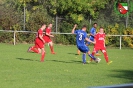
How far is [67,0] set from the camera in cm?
3756

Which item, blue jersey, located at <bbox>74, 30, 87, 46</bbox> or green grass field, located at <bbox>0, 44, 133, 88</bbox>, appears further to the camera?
blue jersey, located at <bbox>74, 30, 87, 46</bbox>

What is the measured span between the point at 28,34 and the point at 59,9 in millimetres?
3364

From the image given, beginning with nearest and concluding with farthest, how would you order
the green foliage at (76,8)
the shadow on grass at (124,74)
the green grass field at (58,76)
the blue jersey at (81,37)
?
the green grass field at (58,76) < the shadow on grass at (124,74) < the blue jersey at (81,37) < the green foliage at (76,8)

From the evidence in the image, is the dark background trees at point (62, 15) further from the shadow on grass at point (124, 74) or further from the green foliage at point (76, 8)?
the shadow on grass at point (124, 74)

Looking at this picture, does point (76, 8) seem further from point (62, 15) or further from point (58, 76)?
point (58, 76)

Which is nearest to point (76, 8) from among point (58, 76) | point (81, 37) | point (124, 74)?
point (81, 37)

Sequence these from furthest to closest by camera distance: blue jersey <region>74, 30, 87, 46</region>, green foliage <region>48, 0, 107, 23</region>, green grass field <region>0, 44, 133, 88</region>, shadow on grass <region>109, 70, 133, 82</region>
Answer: green foliage <region>48, 0, 107, 23</region>, blue jersey <region>74, 30, 87, 46</region>, shadow on grass <region>109, 70, 133, 82</region>, green grass field <region>0, 44, 133, 88</region>

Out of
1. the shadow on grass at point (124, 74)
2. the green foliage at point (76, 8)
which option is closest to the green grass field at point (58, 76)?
the shadow on grass at point (124, 74)

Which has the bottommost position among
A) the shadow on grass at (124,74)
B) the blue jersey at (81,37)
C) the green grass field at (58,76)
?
the shadow on grass at (124,74)

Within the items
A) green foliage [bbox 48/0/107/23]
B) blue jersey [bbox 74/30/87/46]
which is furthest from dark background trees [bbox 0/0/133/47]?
blue jersey [bbox 74/30/87/46]

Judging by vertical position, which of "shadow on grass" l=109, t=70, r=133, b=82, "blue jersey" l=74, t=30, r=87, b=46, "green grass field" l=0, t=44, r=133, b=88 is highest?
"blue jersey" l=74, t=30, r=87, b=46

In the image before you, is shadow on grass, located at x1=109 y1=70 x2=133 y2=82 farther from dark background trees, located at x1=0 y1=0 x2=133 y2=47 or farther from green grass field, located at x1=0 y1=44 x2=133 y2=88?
dark background trees, located at x1=0 y1=0 x2=133 y2=47

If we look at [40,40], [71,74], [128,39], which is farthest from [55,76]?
[128,39]

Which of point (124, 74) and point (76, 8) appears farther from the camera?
point (76, 8)
